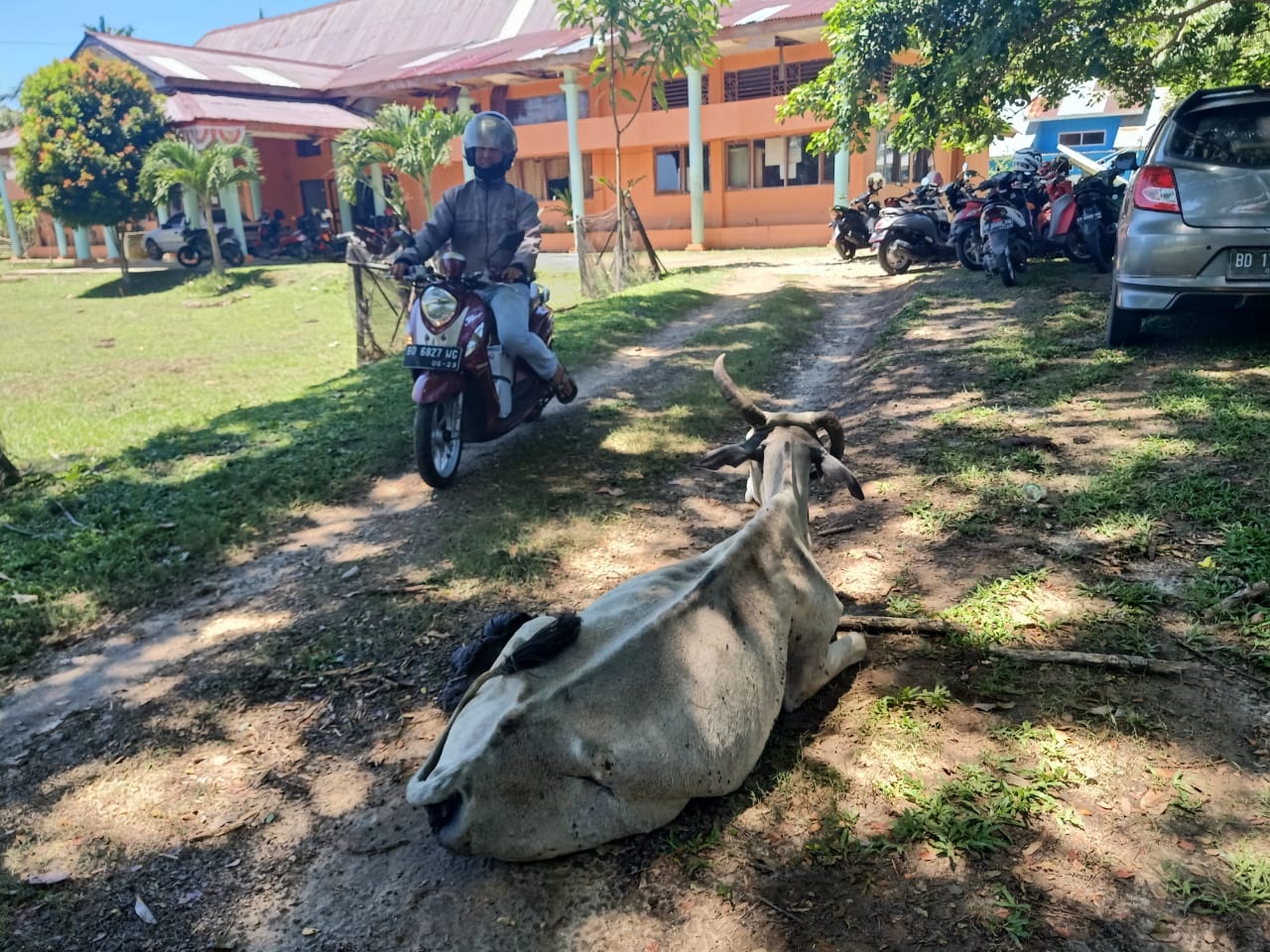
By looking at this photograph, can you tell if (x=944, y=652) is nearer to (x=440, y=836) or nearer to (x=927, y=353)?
(x=440, y=836)

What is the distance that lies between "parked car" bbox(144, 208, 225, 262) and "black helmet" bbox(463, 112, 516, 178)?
2146cm

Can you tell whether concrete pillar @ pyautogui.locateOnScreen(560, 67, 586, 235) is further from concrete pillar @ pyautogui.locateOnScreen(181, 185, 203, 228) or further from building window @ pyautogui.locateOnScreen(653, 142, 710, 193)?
concrete pillar @ pyautogui.locateOnScreen(181, 185, 203, 228)

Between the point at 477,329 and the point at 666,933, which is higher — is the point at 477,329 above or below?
above

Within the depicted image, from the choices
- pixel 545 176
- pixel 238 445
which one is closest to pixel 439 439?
pixel 238 445

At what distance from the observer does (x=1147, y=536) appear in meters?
3.83

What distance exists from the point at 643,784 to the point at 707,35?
1405 cm

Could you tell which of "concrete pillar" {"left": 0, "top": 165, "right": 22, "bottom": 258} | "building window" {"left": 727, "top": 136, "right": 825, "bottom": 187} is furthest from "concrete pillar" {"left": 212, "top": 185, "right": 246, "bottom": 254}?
"building window" {"left": 727, "top": 136, "right": 825, "bottom": 187}

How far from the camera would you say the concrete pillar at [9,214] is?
31203 millimetres

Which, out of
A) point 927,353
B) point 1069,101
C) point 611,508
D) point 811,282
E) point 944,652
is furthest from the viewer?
point 1069,101

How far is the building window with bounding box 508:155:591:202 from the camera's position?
26.1 meters

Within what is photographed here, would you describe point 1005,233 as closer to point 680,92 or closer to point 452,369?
point 452,369

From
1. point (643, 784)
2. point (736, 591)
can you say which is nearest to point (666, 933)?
point (643, 784)

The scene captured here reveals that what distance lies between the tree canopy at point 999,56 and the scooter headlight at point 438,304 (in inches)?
242

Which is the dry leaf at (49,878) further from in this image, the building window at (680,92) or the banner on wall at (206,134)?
the banner on wall at (206,134)
